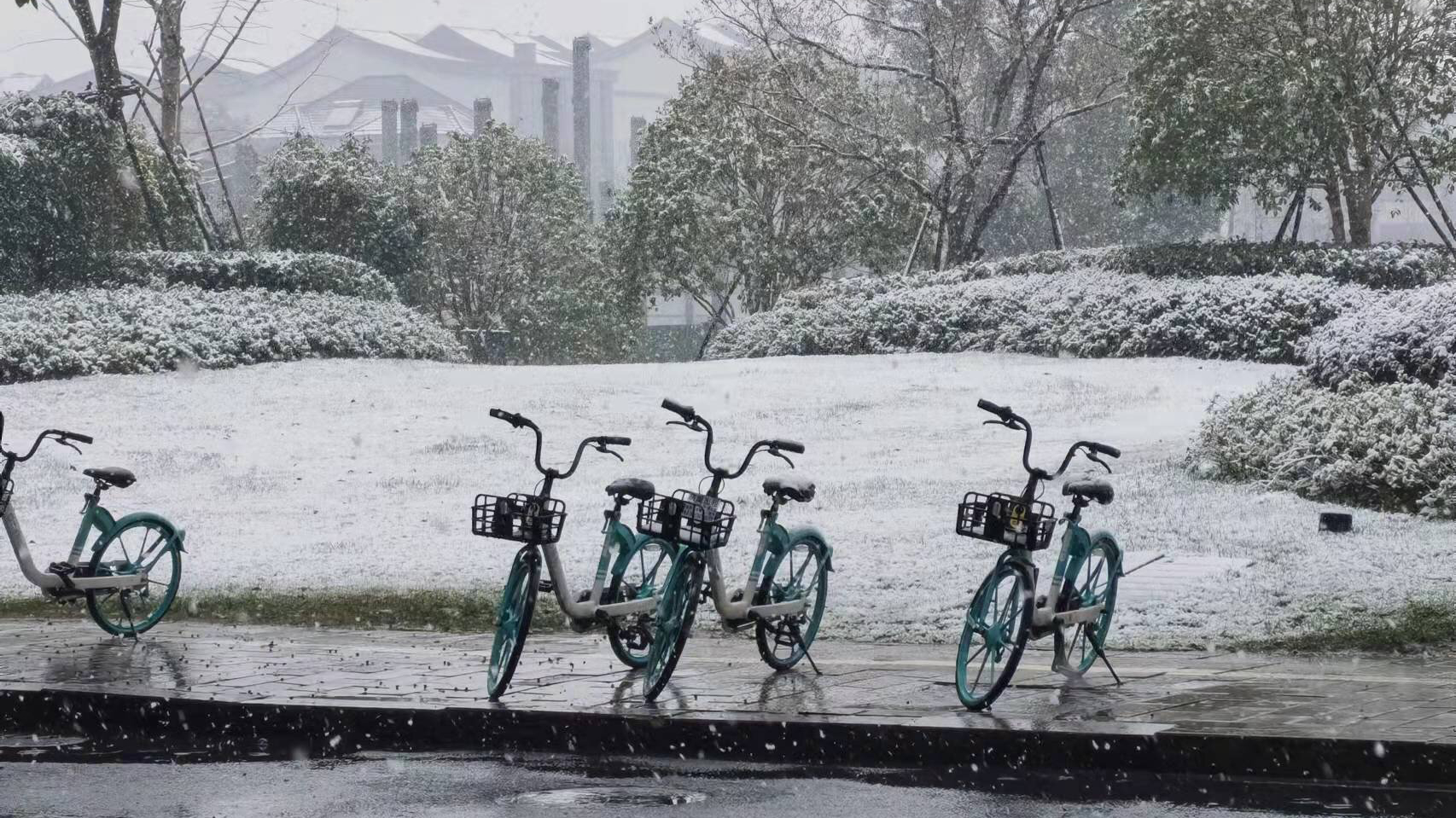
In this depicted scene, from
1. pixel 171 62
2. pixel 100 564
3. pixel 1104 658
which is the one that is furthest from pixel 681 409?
pixel 171 62

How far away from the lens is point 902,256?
115ft

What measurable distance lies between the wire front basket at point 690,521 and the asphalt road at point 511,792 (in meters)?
0.96

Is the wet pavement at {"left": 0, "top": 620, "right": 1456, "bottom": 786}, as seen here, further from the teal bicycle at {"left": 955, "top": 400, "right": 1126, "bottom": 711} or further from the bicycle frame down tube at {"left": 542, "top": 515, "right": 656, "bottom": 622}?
the bicycle frame down tube at {"left": 542, "top": 515, "right": 656, "bottom": 622}

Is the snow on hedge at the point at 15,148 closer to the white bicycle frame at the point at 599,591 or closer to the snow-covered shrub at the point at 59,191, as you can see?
the snow-covered shrub at the point at 59,191

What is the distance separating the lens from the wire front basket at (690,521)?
289 inches

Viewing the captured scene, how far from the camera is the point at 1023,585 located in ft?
23.9

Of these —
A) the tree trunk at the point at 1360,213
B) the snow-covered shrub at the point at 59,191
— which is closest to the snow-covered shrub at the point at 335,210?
the snow-covered shrub at the point at 59,191

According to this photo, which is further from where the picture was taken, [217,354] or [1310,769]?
[217,354]

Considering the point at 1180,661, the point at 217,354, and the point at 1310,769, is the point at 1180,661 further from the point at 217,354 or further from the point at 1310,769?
the point at 217,354

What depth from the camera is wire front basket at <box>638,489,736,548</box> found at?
24.1 feet

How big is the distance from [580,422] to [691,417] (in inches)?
455

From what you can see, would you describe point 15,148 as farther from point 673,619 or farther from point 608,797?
point 608,797

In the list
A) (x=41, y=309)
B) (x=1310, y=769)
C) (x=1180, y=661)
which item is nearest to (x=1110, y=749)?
(x=1310, y=769)

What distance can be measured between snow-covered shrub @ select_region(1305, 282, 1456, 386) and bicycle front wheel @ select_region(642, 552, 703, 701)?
7.76m
